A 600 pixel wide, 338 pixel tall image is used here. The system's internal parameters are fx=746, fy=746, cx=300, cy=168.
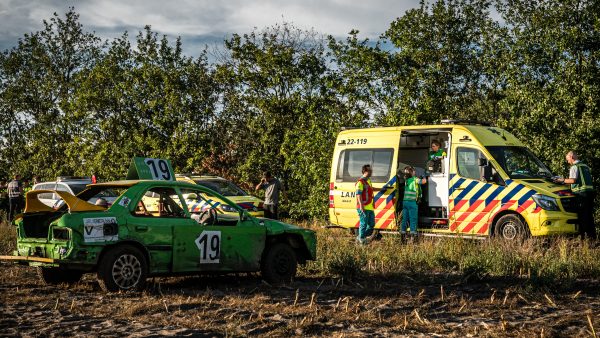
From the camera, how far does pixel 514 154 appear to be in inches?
617

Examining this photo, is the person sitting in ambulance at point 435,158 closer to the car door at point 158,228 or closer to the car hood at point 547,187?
the car hood at point 547,187

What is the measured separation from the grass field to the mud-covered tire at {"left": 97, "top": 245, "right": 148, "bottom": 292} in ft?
0.65

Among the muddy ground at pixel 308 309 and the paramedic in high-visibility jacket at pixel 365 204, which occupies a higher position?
the paramedic in high-visibility jacket at pixel 365 204

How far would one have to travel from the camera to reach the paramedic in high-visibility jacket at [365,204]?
15484 mm

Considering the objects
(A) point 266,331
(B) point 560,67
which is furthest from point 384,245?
(B) point 560,67

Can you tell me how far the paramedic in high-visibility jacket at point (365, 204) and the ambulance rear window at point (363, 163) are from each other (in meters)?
1.11

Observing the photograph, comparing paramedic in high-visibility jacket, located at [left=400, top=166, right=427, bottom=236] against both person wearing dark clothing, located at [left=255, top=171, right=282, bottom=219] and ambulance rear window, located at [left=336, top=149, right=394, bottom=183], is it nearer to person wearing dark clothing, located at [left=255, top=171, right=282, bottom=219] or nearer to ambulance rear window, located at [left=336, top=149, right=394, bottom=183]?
ambulance rear window, located at [left=336, top=149, right=394, bottom=183]

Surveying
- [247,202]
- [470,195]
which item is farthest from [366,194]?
[247,202]

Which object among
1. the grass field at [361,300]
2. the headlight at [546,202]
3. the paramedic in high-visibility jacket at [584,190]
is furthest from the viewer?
the paramedic in high-visibility jacket at [584,190]

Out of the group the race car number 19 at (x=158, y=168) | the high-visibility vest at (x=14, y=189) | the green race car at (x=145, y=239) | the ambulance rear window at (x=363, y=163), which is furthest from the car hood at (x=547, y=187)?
the high-visibility vest at (x=14, y=189)

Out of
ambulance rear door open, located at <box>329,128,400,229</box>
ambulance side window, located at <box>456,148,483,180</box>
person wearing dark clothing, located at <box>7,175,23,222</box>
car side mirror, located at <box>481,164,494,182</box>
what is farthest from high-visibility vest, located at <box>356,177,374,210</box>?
person wearing dark clothing, located at <box>7,175,23,222</box>

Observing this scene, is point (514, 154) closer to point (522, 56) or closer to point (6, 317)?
point (522, 56)

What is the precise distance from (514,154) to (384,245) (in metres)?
3.58

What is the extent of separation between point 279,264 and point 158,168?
308 centimetres
